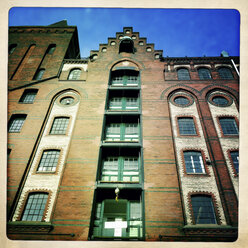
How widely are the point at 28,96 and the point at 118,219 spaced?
1194 centimetres

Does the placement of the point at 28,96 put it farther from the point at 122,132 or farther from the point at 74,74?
the point at 122,132

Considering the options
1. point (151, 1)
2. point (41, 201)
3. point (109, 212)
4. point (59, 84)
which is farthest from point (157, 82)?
point (41, 201)

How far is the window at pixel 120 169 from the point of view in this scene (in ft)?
35.9

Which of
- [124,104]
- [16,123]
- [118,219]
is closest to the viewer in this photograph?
[118,219]

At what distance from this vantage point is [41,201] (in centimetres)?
990

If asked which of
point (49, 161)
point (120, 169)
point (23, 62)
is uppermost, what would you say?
point (23, 62)

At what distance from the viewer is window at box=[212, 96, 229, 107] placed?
13.7 meters

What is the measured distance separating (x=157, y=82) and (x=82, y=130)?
24.3ft

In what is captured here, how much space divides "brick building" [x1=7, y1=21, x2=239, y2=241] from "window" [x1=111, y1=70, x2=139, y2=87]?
0.09 m

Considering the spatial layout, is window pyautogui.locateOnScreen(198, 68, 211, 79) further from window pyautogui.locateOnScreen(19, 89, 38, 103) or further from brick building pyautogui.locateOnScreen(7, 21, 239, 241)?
window pyautogui.locateOnScreen(19, 89, 38, 103)

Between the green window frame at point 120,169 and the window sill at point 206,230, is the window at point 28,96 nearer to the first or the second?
the green window frame at point 120,169

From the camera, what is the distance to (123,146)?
11516mm

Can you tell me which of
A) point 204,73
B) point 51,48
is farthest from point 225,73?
point 51,48

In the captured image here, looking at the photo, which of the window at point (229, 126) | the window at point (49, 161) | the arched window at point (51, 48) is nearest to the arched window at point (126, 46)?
the arched window at point (51, 48)
